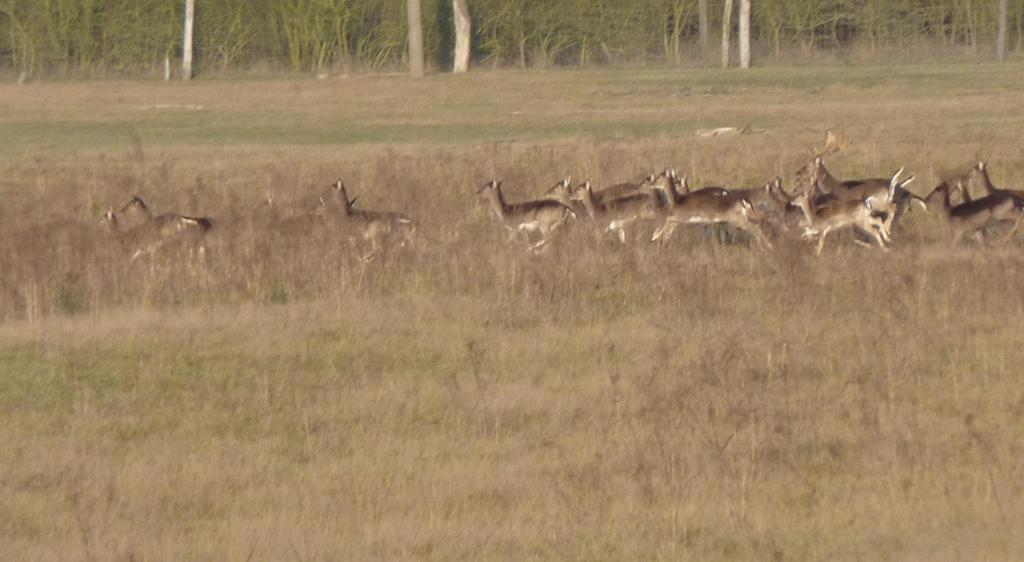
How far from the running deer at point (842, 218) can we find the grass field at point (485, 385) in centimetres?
→ 48

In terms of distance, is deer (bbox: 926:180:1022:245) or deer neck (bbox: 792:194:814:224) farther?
deer neck (bbox: 792:194:814:224)

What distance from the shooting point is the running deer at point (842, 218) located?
62.2ft

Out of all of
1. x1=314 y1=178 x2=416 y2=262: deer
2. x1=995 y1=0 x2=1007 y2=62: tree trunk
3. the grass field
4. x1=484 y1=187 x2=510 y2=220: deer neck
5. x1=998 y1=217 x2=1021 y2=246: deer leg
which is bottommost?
the grass field

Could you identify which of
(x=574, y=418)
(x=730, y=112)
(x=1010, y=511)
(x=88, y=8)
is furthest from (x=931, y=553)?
(x=88, y=8)

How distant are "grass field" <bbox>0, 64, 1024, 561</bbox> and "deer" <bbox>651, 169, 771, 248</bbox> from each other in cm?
42

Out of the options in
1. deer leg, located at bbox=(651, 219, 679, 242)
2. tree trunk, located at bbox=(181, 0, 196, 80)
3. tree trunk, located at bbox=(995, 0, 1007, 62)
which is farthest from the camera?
tree trunk, located at bbox=(995, 0, 1007, 62)

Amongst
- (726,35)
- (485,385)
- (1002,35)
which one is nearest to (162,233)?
(485,385)

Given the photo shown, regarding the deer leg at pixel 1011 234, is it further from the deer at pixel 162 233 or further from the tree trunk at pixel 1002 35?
the tree trunk at pixel 1002 35

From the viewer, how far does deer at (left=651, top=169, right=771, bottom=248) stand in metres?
19.5

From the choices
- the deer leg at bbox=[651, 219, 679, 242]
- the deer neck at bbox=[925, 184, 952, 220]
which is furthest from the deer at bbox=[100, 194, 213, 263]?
the deer neck at bbox=[925, 184, 952, 220]

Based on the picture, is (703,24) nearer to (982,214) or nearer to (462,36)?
(462,36)

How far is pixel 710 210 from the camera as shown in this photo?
770 inches

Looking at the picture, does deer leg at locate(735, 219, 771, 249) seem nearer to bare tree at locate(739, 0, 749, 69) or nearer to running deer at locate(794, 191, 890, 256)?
running deer at locate(794, 191, 890, 256)

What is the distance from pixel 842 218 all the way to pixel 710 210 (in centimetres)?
151
